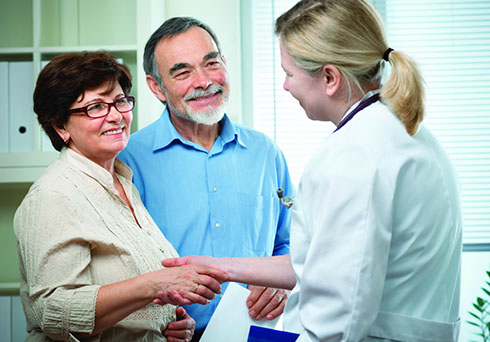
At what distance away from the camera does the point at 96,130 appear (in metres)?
1.41

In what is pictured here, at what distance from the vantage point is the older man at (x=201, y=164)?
173cm

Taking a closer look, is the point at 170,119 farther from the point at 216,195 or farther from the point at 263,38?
the point at 263,38

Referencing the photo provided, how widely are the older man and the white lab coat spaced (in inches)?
29.5

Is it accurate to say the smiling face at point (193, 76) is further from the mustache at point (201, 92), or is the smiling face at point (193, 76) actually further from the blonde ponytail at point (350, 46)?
the blonde ponytail at point (350, 46)

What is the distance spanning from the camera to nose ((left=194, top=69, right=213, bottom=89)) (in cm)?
179

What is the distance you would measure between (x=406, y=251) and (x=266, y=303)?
0.64 m

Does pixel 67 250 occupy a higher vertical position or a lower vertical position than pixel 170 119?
lower

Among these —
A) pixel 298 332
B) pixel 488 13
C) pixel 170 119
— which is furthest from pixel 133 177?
pixel 488 13

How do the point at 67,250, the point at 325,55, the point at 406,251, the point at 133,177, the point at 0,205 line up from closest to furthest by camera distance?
1. the point at 406,251
2. the point at 325,55
3. the point at 67,250
4. the point at 133,177
5. the point at 0,205

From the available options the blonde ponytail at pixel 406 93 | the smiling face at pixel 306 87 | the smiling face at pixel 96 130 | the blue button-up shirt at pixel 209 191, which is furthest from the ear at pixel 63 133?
the blonde ponytail at pixel 406 93

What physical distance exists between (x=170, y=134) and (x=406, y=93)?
1.03m

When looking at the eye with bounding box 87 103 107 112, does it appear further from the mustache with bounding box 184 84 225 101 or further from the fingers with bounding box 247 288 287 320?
the fingers with bounding box 247 288 287 320

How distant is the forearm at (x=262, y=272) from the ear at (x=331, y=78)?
0.53 meters

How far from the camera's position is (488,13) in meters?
2.91
